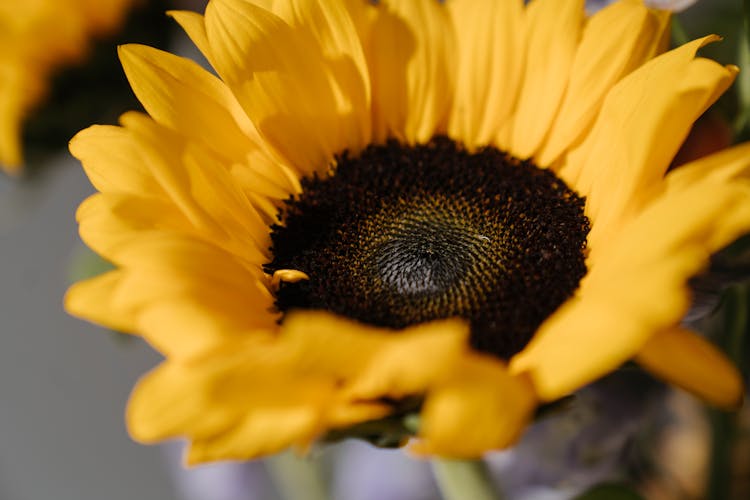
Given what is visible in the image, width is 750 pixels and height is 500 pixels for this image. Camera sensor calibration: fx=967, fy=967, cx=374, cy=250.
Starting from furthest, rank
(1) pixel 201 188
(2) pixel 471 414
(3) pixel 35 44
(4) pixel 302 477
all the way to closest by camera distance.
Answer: (4) pixel 302 477 → (3) pixel 35 44 → (1) pixel 201 188 → (2) pixel 471 414

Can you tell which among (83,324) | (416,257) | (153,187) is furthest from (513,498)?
(83,324)

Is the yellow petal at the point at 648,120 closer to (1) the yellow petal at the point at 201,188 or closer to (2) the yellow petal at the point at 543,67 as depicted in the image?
(2) the yellow petal at the point at 543,67

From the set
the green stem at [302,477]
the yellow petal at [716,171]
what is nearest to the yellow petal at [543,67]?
the yellow petal at [716,171]

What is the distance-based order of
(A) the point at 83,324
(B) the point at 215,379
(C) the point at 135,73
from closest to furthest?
(B) the point at 215,379, (C) the point at 135,73, (A) the point at 83,324

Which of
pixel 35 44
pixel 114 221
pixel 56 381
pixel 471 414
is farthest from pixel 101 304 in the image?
pixel 56 381

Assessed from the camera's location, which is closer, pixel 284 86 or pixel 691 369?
pixel 691 369

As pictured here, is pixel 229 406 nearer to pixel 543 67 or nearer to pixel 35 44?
pixel 543 67

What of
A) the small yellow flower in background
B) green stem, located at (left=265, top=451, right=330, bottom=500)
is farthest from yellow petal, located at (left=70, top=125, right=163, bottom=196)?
green stem, located at (left=265, top=451, right=330, bottom=500)

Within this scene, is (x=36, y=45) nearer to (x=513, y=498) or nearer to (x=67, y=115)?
(x=67, y=115)
